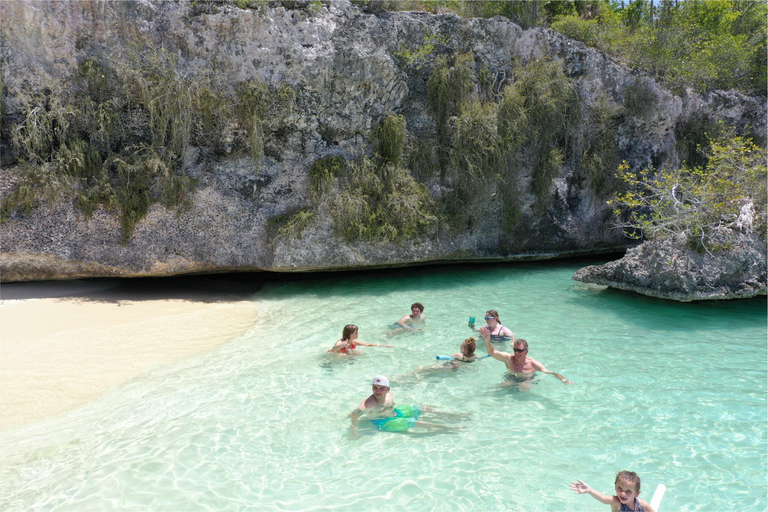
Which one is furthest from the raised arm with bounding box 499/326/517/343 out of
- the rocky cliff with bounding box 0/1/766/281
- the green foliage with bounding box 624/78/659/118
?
the green foliage with bounding box 624/78/659/118

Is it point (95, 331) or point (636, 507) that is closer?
point (636, 507)

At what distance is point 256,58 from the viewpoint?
12734 mm

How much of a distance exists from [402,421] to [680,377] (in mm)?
4559

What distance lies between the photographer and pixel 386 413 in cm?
655

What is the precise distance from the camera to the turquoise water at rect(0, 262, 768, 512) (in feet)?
16.8

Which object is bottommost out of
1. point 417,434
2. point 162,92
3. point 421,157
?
point 417,434

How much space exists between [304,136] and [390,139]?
2347 mm

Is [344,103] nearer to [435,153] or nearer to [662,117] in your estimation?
[435,153]

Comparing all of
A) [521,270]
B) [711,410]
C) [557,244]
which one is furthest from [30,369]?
[557,244]

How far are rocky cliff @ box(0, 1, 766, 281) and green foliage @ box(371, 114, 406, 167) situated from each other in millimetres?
64

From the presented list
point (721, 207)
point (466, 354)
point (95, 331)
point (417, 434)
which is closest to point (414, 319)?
point (466, 354)

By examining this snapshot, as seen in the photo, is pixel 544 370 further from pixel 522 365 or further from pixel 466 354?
pixel 466 354

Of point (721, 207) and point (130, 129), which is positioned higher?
point (130, 129)

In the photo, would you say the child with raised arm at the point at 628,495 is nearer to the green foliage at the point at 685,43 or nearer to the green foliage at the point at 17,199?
the green foliage at the point at 17,199
